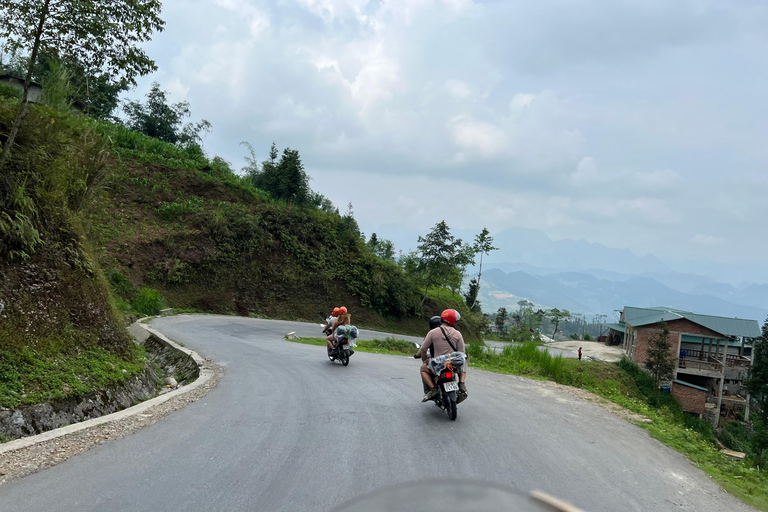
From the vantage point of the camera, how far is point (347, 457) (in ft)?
16.8

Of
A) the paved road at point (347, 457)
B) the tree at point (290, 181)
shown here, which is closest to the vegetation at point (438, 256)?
the tree at point (290, 181)

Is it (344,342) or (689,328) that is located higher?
(689,328)

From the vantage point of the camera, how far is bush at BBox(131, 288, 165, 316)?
26.4 m

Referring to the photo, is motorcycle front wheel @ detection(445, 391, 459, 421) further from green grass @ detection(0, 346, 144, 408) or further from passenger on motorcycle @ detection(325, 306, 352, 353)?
passenger on motorcycle @ detection(325, 306, 352, 353)

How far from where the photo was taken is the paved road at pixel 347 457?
163 inches

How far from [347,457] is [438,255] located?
43.8m

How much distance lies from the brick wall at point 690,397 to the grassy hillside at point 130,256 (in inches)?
762

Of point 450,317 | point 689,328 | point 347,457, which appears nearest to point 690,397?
point 689,328

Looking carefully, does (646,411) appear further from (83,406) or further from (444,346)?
(83,406)

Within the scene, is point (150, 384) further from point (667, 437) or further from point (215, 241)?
point (215, 241)

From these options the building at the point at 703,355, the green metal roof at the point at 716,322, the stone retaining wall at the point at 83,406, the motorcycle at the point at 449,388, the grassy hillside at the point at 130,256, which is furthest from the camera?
the green metal roof at the point at 716,322

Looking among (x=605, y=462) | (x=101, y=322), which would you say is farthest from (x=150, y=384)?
(x=605, y=462)

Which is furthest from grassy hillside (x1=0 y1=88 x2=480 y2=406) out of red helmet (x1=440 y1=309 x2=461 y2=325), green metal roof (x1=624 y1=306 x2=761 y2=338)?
green metal roof (x1=624 y1=306 x2=761 y2=338)

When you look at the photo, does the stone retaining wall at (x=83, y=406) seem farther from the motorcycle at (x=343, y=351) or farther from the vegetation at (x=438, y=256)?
the vegetation at (x=438, y=256)
